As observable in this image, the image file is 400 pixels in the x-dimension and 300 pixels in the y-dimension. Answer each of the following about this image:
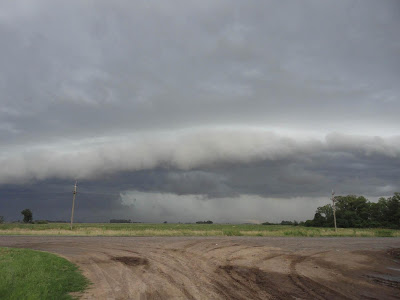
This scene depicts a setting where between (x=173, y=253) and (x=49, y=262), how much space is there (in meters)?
7.85

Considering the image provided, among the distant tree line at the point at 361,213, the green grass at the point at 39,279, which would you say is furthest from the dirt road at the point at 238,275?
the distant tree line at the point at 361,213

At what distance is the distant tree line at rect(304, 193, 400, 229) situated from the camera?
353 ft

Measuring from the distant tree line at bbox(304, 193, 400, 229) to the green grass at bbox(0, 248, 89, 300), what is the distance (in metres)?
114

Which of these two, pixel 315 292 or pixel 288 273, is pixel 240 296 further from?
pixel 288 273

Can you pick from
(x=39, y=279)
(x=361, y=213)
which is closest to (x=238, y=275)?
(x=39, y=279)

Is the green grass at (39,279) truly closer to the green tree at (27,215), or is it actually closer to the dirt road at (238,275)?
the dirt road at (238,275)

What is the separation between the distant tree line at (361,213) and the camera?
10769cm

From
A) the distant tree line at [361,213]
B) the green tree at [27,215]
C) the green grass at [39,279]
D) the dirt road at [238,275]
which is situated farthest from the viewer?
the green tree at [27,215]

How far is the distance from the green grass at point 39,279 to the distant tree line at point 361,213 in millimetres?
114150

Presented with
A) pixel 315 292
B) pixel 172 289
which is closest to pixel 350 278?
pixel 315 292

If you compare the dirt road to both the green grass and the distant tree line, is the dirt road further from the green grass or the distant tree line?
the distant tree line

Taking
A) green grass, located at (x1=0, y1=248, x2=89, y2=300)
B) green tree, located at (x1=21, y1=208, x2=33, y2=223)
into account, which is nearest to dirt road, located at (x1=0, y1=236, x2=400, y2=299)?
green grass, located at (x1=0, y1=248, x2=89, y2=300)

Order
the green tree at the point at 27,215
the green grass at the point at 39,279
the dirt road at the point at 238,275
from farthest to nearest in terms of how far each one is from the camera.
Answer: the green tree at the point at 27,215 < the dirt road at the point at 238,275 < the green grass at the point at 39,279

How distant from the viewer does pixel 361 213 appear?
118 metres
